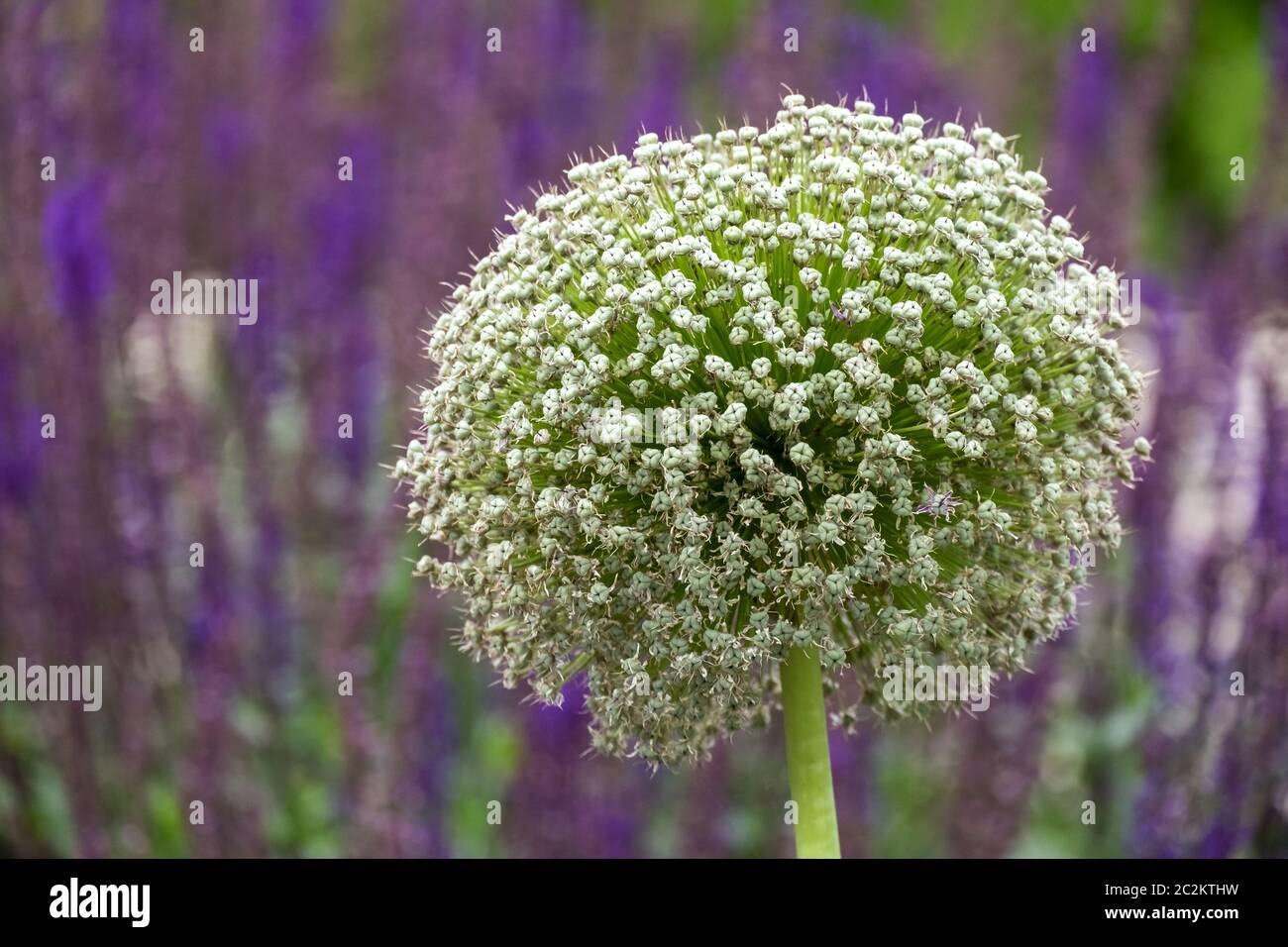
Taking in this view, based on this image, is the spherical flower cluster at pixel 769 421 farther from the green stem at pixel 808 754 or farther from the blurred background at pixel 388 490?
the blurred background at pixel 388 490

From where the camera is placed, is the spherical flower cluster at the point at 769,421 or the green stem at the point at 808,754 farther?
the green stem at the point at 808,754

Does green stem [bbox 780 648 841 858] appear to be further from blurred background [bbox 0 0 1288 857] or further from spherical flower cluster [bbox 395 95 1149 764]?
blurred background [bbox 0 0 1288 857]

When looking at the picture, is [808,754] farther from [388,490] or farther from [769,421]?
[388,490]

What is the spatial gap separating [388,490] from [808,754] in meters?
4.86

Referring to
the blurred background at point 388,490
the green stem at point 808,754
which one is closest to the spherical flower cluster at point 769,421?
the green stem at point 808,754

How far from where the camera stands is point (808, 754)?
8.18ft

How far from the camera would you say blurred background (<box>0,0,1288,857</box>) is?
4.91m

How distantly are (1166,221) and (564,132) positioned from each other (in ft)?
30.9

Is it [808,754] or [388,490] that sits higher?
[388,490]

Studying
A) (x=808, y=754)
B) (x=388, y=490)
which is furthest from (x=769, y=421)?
(x=388, y=490)

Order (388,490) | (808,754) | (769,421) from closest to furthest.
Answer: (769,421) → (808,754) → (388,490)

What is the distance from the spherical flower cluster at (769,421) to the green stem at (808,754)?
72 mm

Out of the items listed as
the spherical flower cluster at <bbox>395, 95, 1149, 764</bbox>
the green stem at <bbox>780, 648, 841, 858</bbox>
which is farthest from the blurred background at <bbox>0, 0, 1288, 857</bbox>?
the spherical flower cluster at <bbox>395, 95, 1149, 764</bbox>

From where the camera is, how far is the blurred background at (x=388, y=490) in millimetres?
4906
